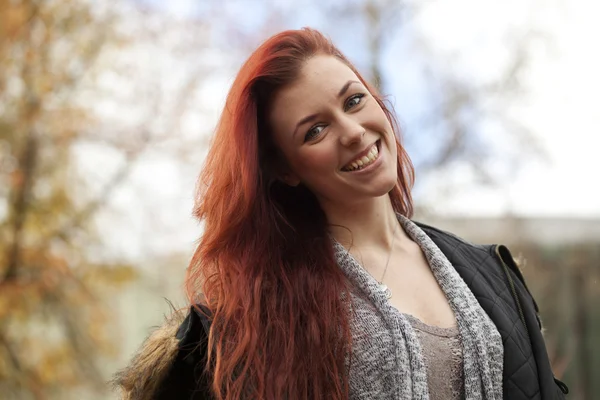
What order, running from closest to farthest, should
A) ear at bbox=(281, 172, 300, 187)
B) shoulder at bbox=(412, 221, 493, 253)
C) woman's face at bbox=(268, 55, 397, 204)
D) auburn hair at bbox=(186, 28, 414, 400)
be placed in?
auburn hair at bbox=(186, 28, 414, 400), woman's face at bbox=(268, 55, 397, 204), ear at bbox=(281, 172, 300, 187), shoulder at bbox=(412, 221, 493, 253)

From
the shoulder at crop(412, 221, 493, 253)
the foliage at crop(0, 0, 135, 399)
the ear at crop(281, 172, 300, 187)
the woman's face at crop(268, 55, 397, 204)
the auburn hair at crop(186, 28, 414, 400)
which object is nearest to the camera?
the auburn hair at crop(186, 28, 414, 400)

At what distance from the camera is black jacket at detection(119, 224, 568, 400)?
55.7 inches

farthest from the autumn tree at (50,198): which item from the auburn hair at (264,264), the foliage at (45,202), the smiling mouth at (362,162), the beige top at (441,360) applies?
the beige top at (441,360)

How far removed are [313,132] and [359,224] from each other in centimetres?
26

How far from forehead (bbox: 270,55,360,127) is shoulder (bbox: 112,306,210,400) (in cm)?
47

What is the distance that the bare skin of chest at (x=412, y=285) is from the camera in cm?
148

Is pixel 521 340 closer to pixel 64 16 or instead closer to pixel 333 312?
pixel 333 312

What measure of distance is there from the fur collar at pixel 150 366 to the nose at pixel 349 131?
55 cm

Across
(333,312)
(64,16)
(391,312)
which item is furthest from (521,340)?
(64,16)

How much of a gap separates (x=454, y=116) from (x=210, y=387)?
11.2 ft

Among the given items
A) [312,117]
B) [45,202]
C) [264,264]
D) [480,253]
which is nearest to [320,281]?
[264,264]

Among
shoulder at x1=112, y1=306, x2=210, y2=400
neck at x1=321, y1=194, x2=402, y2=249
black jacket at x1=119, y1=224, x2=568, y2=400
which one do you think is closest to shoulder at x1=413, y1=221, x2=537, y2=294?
black jacket at x1=119, y1=224, x2=568, y2=400

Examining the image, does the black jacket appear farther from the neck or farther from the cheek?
the cheek

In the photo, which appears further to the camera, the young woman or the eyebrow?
the eyebrow
